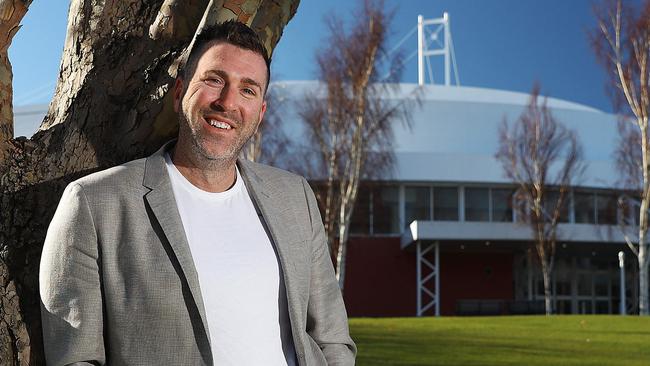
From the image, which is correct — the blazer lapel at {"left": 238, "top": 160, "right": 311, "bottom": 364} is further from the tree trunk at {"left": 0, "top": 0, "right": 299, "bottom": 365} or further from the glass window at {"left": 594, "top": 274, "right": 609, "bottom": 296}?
the glass window at {"left": 594, "top": 274, "right": 609, "bottom": 296}

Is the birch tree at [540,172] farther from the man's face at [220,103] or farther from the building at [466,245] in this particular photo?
the man's face at [220,103]

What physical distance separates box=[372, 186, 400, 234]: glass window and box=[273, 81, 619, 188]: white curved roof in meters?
1.01

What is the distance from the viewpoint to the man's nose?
2551mm

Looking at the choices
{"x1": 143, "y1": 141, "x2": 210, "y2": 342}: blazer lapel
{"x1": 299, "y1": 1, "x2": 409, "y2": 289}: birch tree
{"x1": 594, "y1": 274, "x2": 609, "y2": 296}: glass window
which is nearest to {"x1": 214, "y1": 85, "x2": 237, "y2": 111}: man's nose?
{"x1": 143, "y1": 141, "x2": 210, "y2": 342}: blazer lapel

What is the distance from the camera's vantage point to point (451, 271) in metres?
32.3

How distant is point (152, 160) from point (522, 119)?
28761 millimetres

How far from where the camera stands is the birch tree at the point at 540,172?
28766 mm

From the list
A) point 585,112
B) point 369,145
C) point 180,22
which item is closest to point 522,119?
point 369,145

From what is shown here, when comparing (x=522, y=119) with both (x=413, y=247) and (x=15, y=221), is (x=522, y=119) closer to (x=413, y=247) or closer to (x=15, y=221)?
(x=413, y=247)

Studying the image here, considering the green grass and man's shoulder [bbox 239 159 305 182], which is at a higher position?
man's shoulder [bbox 239 159 305 182]

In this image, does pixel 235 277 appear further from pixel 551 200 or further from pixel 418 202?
pixel 418 202

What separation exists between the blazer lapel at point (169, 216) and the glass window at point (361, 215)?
2862cm

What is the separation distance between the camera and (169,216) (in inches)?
96.0

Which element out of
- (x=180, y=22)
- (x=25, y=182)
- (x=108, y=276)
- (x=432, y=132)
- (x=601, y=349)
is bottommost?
(x=601, y=349)
